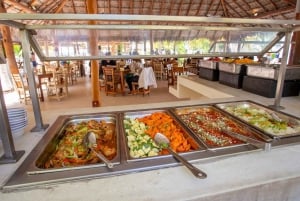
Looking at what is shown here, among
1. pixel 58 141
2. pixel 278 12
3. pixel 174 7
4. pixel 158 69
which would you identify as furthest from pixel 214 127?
pixel 174 7

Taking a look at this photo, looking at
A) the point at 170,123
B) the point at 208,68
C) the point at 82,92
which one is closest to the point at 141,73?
the point at 82,92

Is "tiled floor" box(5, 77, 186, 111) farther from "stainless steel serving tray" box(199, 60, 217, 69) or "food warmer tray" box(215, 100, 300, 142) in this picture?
"food warmer tray" box(215, 100, 300, 142)

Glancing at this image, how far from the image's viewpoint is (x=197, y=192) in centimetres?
54

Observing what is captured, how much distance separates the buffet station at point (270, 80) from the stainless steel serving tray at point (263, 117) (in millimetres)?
296

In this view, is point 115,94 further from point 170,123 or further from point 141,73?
point 170,123

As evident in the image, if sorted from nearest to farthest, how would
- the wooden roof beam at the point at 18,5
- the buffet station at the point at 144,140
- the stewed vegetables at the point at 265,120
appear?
the buffet station at the point at 144,140
the stewed vegetables at the point at 265,120
the wooden roof beam at the point at 18,5

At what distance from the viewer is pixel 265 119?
1.10 meters

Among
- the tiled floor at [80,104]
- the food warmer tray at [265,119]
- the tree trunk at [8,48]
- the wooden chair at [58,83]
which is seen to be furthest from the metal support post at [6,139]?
the tree trunk at [8,48]

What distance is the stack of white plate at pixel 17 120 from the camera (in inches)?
33.4

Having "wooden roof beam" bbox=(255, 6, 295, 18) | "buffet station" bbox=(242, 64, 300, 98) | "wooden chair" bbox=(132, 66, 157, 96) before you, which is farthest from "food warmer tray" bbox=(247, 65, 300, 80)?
"wooden roof beam" bbox=(255, 6, 295, 18)

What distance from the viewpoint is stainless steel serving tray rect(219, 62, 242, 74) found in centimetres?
191

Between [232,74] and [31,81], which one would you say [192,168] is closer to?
[31,81]

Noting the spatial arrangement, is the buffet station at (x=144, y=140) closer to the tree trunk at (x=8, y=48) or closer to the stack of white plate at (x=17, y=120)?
the stack of white plate at (x=17, y=120)

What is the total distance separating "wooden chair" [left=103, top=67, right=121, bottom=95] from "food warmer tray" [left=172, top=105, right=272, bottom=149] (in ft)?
13.5
